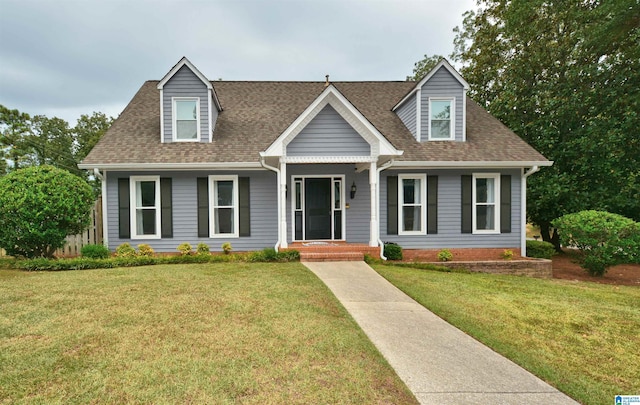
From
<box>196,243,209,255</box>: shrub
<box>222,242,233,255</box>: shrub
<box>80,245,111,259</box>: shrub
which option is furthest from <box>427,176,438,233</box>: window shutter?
<box>80,245,111,259</box>: shrub

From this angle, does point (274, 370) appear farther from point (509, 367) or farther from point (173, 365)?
point (509, 367)

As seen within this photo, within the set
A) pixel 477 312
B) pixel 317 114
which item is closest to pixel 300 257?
pixel 317 114

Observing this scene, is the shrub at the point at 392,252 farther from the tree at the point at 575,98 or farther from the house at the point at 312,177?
the tree at the point at 575,98

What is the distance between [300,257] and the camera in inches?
351

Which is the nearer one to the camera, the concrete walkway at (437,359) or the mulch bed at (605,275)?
the concrete walkway at (437,359)

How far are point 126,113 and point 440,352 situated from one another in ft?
41.6

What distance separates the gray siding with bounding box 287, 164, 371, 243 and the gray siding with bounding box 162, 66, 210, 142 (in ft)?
11.0

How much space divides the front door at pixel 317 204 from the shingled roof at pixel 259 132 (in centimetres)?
209

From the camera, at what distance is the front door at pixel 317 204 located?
1073cm

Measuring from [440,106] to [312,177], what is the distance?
5.28 metres

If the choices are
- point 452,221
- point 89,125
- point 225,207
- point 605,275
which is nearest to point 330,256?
point 225,207

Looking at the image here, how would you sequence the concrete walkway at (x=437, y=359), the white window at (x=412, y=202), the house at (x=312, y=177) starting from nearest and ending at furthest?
the concrete walkway at (x=437, y=359), the house at (x=312, y=177), the white window at (x=412, y=202)

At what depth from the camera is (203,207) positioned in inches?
395

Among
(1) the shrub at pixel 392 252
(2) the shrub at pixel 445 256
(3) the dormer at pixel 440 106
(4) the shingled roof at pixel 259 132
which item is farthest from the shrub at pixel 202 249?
(3) the dormer at pixel 440 106
